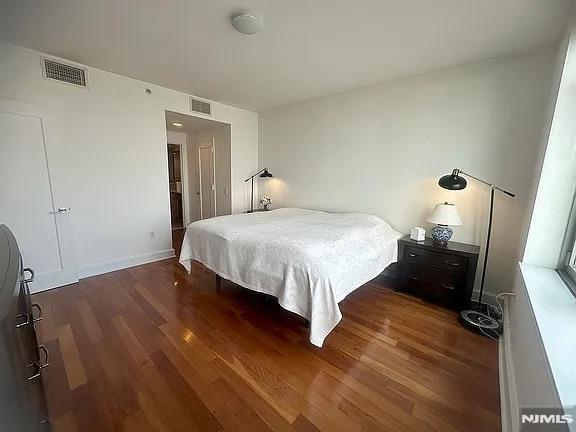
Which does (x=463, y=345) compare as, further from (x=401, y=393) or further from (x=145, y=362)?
(x=145, y=362)

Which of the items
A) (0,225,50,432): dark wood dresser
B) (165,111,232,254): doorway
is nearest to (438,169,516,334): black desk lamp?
(0,225,50,432): dark wood dresser

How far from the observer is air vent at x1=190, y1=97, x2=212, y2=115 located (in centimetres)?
378

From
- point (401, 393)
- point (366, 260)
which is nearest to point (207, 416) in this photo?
point (401, 393)

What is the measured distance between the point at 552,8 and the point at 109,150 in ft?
14.5

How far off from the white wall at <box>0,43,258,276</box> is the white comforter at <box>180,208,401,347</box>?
1.21m

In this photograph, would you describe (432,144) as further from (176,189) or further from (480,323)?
(176,189)

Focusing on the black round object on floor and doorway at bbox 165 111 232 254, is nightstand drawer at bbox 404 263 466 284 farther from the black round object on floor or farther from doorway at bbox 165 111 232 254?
doorway at bbox 165 111 232 254

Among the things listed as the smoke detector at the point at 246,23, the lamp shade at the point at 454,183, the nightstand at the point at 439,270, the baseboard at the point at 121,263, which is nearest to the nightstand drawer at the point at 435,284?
the nightstand at the point at 439,270

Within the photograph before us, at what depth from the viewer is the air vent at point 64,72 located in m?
2.56

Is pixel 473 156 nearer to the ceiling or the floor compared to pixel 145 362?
nearer to the ceiling

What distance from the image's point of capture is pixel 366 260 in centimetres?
227

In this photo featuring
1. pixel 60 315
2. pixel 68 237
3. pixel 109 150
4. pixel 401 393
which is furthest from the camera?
pixel 109 150

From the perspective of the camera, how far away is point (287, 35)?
2.11m

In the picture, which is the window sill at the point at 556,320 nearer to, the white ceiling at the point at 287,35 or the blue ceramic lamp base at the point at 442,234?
the blue ceramic lamp base at the point at 442,234
